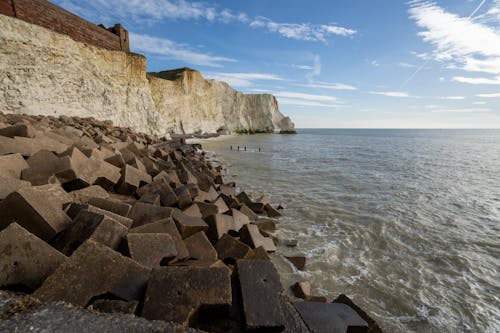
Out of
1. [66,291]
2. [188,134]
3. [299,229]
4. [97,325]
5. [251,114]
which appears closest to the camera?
[97,325]

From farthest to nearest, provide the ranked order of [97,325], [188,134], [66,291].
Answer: [188,134], [66,291], [97,325]

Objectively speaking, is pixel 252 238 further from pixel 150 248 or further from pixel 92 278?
pixel 92 278

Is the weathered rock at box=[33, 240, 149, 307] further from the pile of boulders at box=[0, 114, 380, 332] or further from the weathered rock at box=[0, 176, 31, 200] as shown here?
the weathered rock at box=[0, 176, 31, 200]

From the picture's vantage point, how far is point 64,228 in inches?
93.1

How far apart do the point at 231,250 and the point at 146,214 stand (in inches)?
46.8

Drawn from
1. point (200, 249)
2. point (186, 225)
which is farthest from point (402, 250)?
point (186, 225)

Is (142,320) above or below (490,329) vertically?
above

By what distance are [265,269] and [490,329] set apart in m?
3.13

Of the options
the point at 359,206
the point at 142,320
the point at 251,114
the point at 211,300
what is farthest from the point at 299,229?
the point at 251,114

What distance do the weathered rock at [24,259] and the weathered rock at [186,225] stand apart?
1.38 meters

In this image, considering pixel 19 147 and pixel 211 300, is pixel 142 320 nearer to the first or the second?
pixel 211 300

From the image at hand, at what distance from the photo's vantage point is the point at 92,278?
1.77 metres

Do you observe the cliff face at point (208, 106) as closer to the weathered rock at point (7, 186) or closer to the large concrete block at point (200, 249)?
the weathered rock at point (7, 186)

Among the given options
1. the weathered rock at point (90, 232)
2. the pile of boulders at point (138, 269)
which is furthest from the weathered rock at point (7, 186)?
the weathered rock at point (90, 232)
